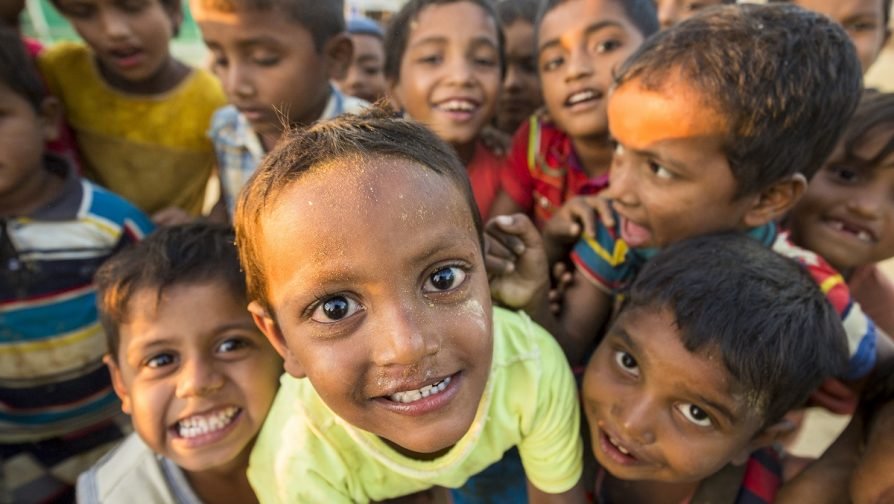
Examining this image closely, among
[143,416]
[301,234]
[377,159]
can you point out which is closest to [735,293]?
[377,159]

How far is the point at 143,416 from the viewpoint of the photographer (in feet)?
4.99

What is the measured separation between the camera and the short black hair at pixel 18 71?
189 cm

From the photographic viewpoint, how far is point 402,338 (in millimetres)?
1014

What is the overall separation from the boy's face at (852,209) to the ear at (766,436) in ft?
2.96

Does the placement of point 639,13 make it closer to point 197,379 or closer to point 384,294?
point 384,294

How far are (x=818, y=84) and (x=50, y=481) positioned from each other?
313 cm

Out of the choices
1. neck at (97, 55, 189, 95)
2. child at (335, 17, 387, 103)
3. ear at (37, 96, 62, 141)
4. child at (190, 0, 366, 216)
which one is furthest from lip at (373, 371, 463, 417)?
child at (335, 17, 387, 103)

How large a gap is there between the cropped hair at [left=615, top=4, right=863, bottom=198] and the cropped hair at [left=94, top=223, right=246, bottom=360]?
1389mm

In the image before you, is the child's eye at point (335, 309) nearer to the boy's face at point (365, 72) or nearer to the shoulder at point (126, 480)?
the shoulder at point (126, 480)

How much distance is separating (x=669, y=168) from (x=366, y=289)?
1.11m

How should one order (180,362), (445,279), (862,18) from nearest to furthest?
(445,279), (180,362), (862,18)

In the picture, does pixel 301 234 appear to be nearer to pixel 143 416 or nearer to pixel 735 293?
pixel 143 416

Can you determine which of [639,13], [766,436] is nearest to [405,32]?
[639,13]

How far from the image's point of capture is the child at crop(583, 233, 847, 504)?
53.9 inches
